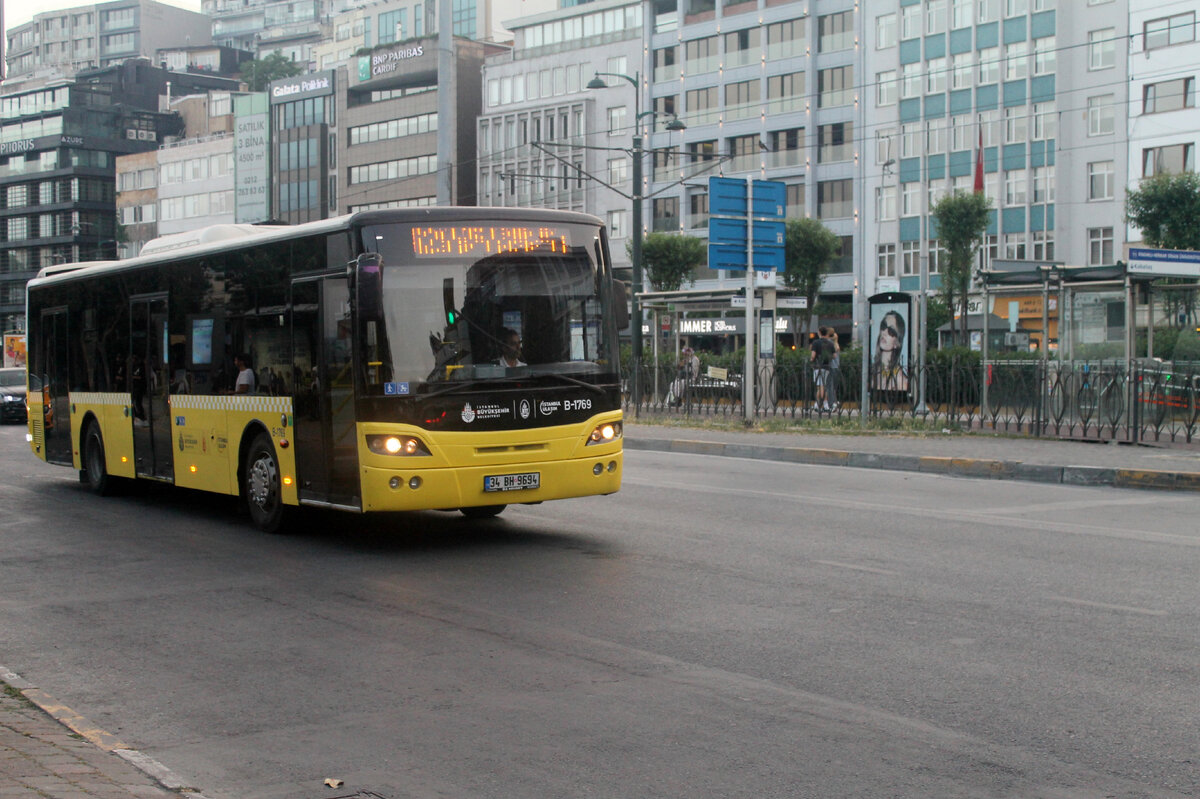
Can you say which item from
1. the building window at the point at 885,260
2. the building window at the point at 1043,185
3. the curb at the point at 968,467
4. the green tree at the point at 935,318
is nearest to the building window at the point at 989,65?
the building window at the point at 1043,185

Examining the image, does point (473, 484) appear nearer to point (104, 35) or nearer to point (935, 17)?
point (935, 17)

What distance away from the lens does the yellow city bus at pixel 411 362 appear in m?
10.5

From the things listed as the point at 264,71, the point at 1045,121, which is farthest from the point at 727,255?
the point at 264,71

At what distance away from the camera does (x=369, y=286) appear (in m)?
10.3

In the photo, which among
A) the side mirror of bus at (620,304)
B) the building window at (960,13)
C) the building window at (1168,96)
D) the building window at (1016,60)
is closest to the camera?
the side mirror of bus at (620,304)

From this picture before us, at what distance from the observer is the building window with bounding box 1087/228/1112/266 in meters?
59.3

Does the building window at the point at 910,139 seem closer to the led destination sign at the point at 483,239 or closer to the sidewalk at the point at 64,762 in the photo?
the led destination sign at the point at 483,239

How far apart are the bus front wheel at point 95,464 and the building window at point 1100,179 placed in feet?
171

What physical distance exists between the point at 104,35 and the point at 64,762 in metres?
174

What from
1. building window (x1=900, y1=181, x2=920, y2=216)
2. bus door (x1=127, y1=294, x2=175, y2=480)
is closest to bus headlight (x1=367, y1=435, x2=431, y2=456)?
bus door (x1=127, y1=294, x2=175, y2=480)

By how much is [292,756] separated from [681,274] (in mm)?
60664

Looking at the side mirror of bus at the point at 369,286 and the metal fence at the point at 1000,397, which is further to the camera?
the metal fence at the point at 1000,397

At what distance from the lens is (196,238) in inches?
555

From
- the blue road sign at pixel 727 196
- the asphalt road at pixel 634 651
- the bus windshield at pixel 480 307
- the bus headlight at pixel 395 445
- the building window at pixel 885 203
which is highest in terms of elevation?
the building window at pixel 885 203
